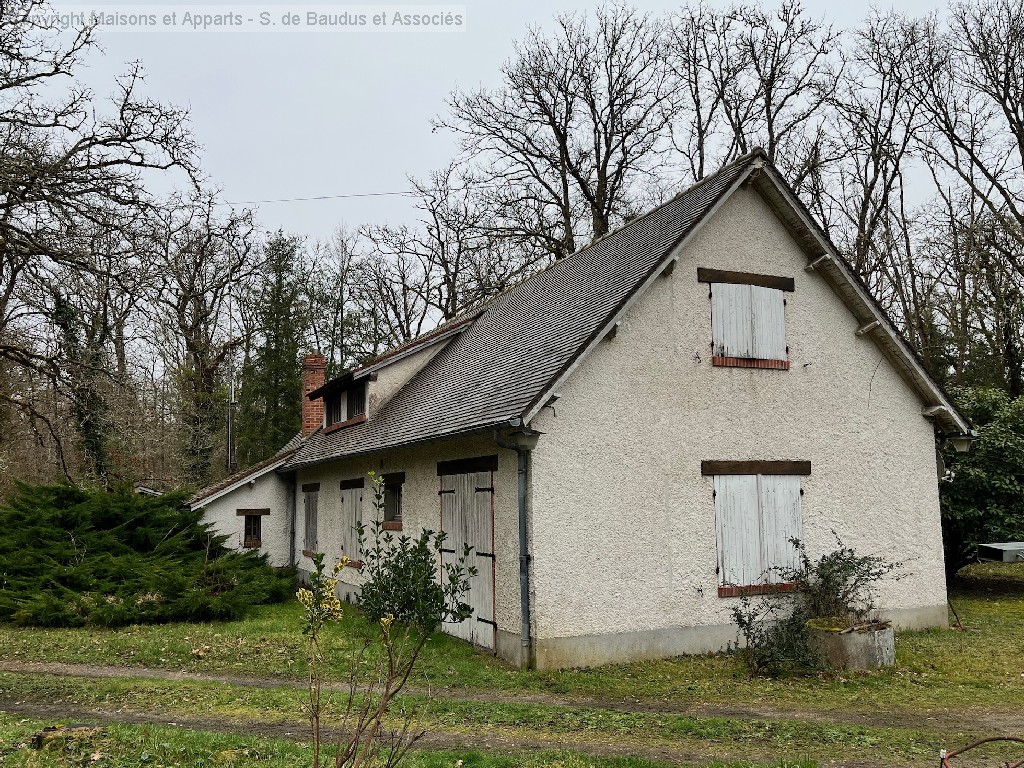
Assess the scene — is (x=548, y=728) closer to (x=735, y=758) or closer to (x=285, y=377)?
(x=735, y=758)

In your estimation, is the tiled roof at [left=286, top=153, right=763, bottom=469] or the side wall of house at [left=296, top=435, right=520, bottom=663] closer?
the side wall of house at [left=296, top=435, right=520, bottom=663]

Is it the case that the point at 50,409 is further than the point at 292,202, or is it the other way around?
the point at 292,202

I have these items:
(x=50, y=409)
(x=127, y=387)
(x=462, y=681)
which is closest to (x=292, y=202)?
(x=50, y=409)

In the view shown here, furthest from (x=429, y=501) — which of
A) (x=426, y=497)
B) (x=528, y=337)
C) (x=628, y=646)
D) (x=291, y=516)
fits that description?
(x=291, y=516)

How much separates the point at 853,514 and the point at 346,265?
31320 mm

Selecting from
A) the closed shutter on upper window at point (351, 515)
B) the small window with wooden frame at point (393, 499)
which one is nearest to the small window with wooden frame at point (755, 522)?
the small window with wooden frame at point (393, 499)

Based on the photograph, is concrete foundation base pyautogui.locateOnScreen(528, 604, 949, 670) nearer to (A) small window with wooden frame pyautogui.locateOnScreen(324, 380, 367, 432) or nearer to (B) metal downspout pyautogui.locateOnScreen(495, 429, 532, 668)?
(B) metal downspout pyautogui.locateOnScreen(495, 429, 532, 668)

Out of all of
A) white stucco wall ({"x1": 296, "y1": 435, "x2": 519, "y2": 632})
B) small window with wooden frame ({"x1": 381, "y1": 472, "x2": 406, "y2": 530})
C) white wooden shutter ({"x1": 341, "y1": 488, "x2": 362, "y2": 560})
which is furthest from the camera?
white wooden shutter ({"x1": 341, "y1": 488, "x2": 362, "y2": 560})

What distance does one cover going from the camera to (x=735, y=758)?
284 inches

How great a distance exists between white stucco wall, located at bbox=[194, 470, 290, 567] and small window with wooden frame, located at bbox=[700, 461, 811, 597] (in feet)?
44.6

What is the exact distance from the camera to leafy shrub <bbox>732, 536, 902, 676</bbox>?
10.7 m

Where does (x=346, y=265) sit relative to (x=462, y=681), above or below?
above

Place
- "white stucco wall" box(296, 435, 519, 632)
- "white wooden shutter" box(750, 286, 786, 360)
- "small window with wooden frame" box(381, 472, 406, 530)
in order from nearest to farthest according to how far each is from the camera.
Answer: "white stucco wall" box(296, 435, 519, 632), "white wooden shutter" box(750, 286, 786, 360), "small window with wooden frame" box(381, 472, 406, 530)

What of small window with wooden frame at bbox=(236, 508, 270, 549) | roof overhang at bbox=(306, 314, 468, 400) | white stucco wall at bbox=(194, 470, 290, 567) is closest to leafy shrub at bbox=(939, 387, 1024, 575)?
roof overhang at bbox=(306, 314, 468, 400)
